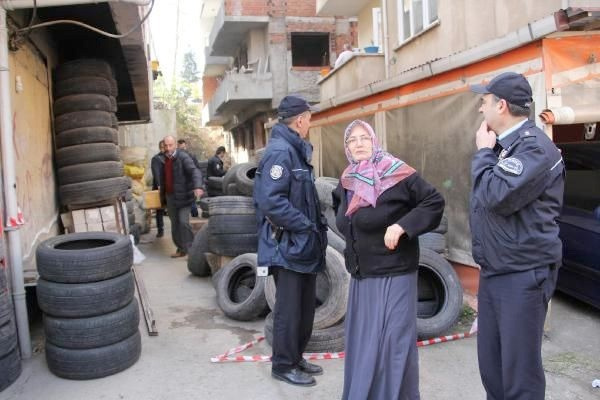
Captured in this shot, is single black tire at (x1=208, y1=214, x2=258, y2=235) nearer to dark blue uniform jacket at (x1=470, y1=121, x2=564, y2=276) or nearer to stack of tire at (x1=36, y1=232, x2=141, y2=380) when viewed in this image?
stack of tire at (x1=36, y1=232, x2=141, y2=380)

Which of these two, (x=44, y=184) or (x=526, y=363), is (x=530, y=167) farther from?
(x=44, y=184)

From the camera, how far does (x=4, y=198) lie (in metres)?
4.55

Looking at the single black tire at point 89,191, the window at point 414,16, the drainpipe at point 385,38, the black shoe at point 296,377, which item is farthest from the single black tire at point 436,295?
the drainpipe at point 385,38

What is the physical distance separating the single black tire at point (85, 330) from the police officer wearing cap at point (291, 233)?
1.23 metres

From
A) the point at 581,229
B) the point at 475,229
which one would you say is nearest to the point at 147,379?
the point at 475,229

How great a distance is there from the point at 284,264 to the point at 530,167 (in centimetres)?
183

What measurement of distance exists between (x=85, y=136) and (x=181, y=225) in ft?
9.06

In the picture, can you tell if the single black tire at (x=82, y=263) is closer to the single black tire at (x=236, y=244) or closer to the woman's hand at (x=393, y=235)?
the single black tire at (x=236, y=244)

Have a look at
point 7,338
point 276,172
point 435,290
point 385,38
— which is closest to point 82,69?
point 7,338

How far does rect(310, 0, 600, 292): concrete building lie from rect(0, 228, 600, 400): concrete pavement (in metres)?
1.36

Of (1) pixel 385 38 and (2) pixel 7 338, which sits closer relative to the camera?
(2) pixel 7 338

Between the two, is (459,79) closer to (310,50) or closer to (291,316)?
(291,316)

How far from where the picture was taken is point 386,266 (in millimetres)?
3115

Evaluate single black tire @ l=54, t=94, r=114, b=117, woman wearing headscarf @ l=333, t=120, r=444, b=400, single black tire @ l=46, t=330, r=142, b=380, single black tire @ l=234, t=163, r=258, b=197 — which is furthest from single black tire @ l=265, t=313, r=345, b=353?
single black tire @ l=54, t=94, r=114, b=117
